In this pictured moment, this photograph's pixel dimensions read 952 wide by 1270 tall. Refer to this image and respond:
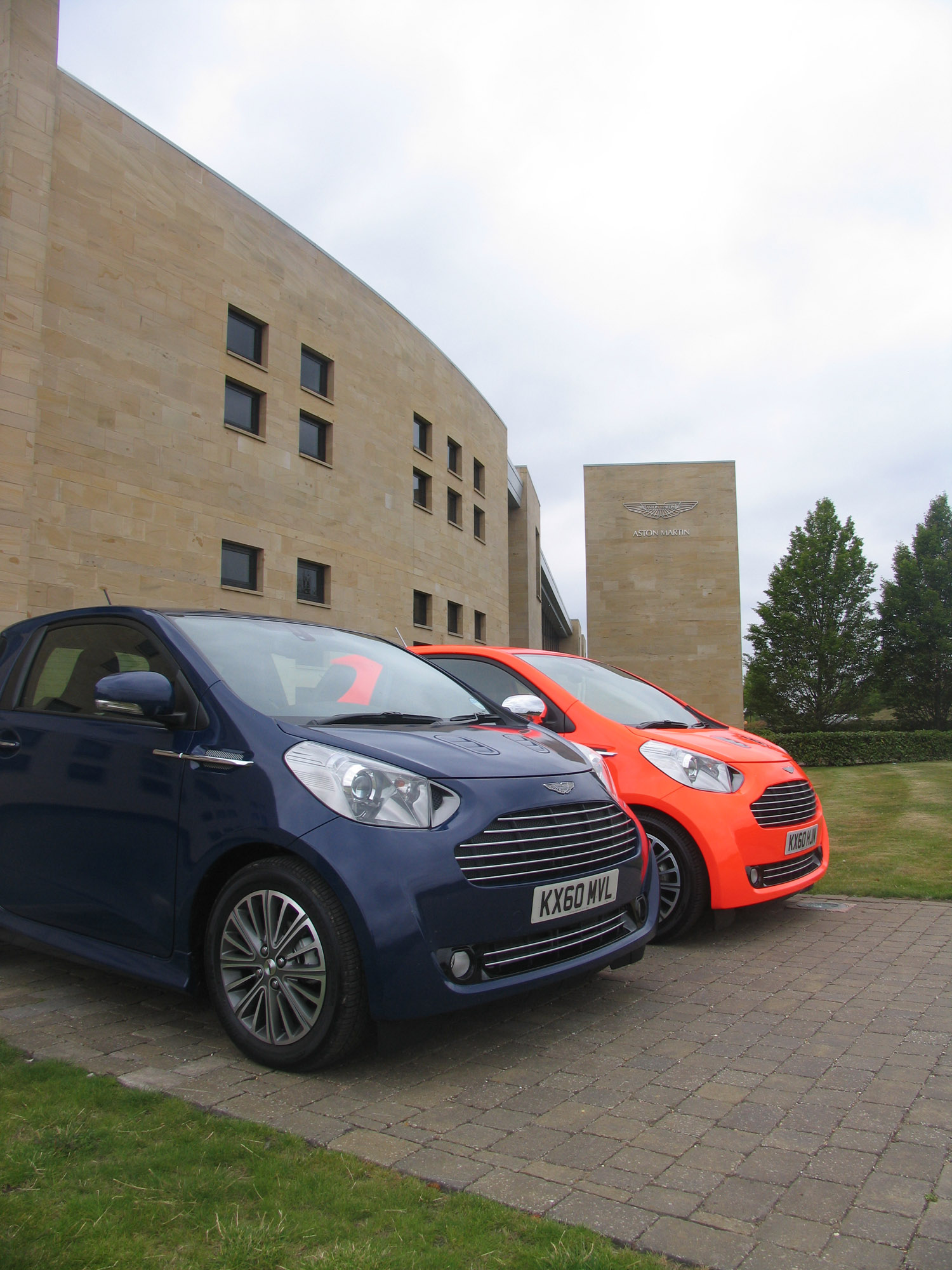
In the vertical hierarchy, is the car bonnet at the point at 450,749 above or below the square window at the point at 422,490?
below

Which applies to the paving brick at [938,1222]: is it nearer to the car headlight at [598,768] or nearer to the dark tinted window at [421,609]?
the car headlight at [598,768]

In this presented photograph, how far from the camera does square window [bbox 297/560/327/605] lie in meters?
25.2

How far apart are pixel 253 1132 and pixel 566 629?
295ft

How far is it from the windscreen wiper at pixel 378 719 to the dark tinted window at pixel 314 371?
23135 millimetres

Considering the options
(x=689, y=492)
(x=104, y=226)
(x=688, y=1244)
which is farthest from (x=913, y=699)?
(x=688, y=1244)

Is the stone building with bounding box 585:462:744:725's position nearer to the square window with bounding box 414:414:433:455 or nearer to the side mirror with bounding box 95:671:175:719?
the square window with bounding box 414:414:433:455

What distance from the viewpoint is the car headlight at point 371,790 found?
3152 millimetres

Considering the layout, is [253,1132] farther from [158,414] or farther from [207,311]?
[207,311]

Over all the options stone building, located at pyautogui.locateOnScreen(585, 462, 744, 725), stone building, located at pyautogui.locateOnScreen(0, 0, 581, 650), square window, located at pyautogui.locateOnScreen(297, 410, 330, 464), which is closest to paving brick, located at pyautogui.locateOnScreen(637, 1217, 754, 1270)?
stone building, located at pyautogui.locateOnScreen(0, 0, 581, 650)

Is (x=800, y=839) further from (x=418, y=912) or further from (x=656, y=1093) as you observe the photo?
(x=418, y=912)

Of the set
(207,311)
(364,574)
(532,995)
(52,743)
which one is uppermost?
(207,311)

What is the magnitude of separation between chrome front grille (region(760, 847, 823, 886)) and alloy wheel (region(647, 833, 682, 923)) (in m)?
0.49

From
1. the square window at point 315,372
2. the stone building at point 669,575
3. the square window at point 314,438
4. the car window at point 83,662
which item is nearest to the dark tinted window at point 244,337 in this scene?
the square window at point 315,372

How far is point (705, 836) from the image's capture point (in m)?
5.09
